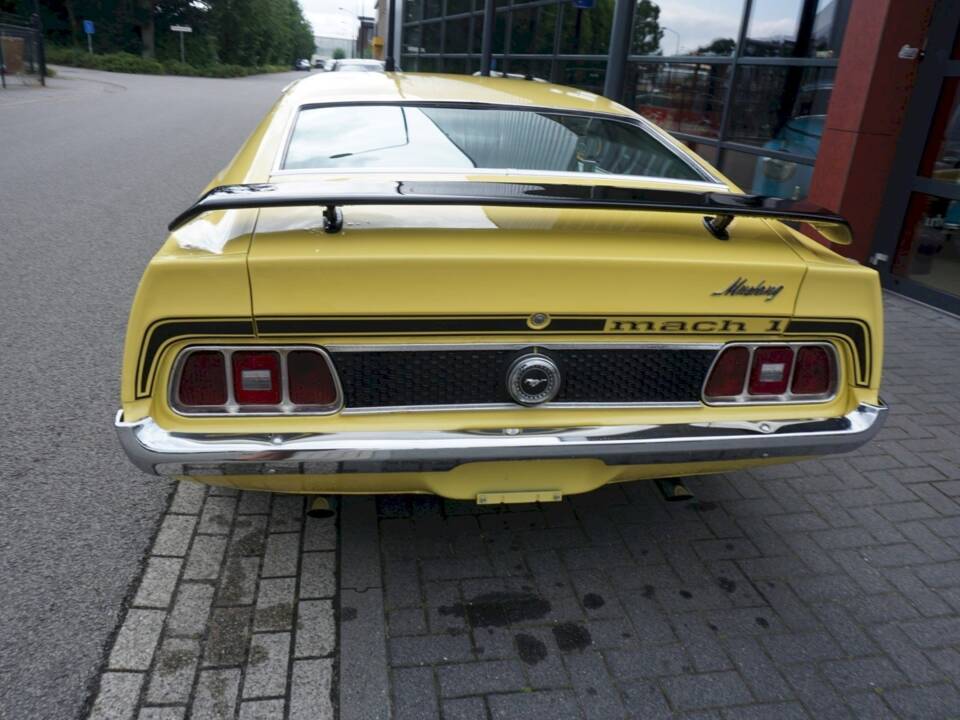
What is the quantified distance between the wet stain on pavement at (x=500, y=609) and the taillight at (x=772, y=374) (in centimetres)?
92

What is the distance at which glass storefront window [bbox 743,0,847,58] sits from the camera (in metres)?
7.43

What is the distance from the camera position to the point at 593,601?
9.01 ft

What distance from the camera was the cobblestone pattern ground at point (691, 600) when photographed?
92.7 inches

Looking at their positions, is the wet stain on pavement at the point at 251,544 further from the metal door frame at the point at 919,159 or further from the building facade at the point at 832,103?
the metal door frame at the point at 919,159

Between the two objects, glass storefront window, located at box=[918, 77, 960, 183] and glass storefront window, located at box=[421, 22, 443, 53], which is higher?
glass storefront window, located at box=[421, 22, 443, 53]

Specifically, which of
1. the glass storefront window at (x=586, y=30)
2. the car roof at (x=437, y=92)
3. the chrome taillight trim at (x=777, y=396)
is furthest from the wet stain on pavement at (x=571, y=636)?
the glass storefront window at (x=586, y=30)

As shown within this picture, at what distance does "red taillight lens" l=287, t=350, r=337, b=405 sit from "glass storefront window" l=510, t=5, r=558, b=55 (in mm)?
12882

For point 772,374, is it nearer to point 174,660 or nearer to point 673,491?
point 673,491

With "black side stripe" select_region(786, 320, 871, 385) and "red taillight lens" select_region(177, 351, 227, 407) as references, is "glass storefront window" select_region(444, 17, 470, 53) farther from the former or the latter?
"red taillight lens" select_region(177, 351, 227, 407)

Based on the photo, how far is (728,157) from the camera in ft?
30.0

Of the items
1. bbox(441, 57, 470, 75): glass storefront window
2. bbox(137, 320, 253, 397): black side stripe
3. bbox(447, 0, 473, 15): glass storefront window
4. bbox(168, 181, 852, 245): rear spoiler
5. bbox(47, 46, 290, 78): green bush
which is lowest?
bbox(47, 46, 290, 78): green bush

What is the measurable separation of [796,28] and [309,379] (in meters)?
7.66

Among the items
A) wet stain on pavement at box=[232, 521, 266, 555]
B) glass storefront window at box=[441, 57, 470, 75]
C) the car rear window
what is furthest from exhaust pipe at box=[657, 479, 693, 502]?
glass storefront window at box=[441, 57, 470, 75]

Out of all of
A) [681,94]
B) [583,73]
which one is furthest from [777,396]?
[583,73]
